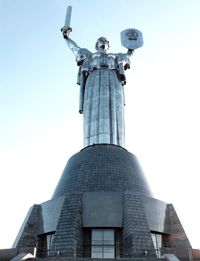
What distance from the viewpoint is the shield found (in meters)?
29.9

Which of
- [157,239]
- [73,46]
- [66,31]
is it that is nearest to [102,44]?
[73,46]

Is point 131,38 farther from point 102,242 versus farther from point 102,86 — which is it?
point 102,242

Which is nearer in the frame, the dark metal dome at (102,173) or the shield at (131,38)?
the dark metal dome at (102,173)

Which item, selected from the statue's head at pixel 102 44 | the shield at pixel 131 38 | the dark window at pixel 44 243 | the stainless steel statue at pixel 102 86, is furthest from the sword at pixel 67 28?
the dark window at pixel 44 243

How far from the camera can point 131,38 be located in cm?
3028

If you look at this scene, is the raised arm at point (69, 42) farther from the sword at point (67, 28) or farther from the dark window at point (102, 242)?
the dark window at point (102, 242)

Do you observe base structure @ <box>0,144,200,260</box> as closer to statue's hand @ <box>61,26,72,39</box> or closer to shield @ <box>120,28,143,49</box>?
shield @ <box>120,28,143,49</box>

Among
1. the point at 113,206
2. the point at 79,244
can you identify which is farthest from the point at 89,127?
the point at 79,244

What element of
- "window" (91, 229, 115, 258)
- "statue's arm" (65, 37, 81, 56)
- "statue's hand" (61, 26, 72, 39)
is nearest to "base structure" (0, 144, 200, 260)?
"window" (91, 229, 115, 258)

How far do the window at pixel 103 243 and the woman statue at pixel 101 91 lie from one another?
25.8 feet

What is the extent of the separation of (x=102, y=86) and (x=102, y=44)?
4.66m

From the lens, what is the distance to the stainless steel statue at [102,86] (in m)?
25.9

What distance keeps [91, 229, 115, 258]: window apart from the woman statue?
7856 mm

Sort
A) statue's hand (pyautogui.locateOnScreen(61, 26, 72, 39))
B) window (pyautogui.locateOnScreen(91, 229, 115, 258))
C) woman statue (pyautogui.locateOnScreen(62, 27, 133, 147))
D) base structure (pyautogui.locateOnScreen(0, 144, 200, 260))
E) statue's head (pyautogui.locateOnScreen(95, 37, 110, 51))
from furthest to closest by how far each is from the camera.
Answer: statue's hand (pyautogui.locateOnScreen(61, 26, 72, 39)) < statue's head (pyautogui.locateOnScreen(95, 37, 110, 51)) < woman statue (pyautogui.locateOnScreen(62, 27, 133, 147)) < window (pyautogui.locateOnScreen(91, 229, 115, 258)) < base structure (pyautogui.locateOnScreen(0, 144, 200, 260))
